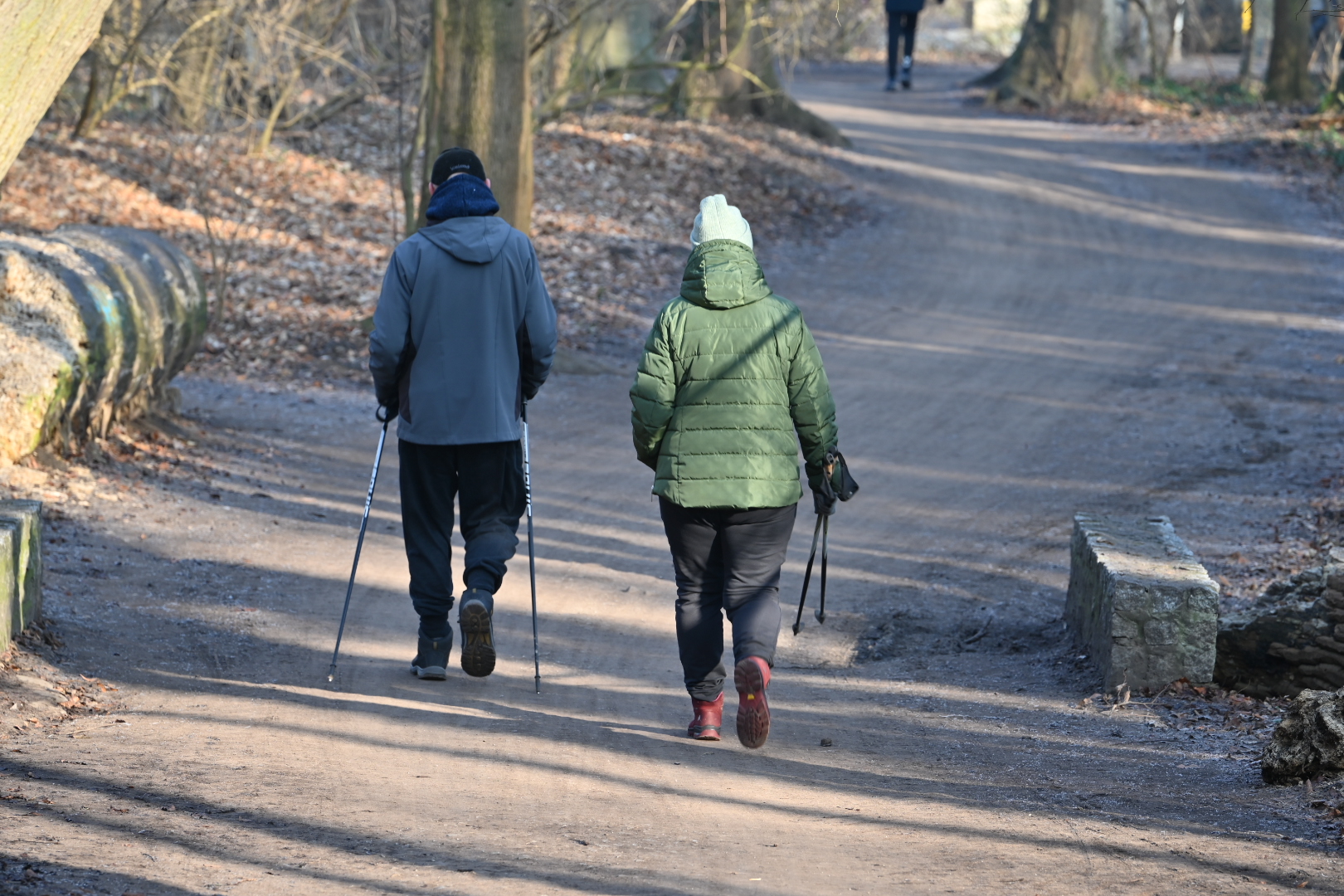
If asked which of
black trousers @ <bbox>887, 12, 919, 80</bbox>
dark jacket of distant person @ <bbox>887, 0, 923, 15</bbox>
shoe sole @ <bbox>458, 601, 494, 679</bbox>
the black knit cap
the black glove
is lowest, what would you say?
shoe sole @ <bbox>458, 601, 494, 679</bbox>

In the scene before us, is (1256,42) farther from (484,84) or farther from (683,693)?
(683,693)

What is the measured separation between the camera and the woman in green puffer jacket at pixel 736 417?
514cm

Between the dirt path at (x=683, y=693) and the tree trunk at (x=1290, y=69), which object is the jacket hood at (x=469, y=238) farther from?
the tree trunk at (x=1290, y=69)

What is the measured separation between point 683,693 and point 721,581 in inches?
39.2

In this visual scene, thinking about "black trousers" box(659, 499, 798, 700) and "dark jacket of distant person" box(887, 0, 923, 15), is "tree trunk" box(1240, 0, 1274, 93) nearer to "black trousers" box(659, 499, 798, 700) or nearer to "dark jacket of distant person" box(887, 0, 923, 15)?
"dark jacket of distant person" box(887, 0, 923, 15)

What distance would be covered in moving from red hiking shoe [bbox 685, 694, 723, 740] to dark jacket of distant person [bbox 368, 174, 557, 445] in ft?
4.63

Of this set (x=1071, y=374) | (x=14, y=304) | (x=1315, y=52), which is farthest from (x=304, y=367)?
Result: (x=1315, y=52)

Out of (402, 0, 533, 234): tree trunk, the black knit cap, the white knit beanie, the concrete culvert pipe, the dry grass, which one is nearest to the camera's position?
the white knit beanie

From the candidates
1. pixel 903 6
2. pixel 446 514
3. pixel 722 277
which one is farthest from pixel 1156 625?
pixel 903 6

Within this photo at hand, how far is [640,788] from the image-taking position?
4.81m

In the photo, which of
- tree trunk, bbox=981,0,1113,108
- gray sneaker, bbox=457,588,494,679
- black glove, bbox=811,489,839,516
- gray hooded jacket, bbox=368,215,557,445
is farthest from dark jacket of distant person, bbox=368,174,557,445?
tree trunk, bbox=981,0,1113,108

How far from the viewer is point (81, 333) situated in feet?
29.4

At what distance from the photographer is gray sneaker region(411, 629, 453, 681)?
6.02 meters

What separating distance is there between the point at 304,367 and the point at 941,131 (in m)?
17.4
